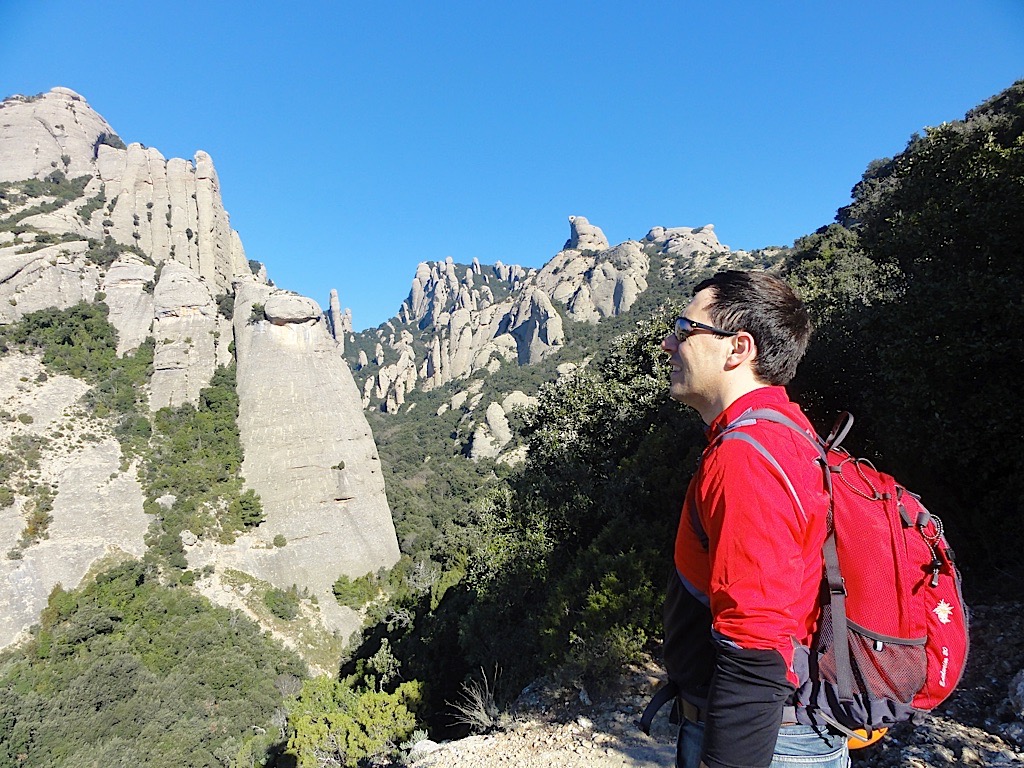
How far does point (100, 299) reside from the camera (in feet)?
104

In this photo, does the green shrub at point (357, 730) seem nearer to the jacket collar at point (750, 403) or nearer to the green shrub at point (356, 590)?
the jacket collar at point (750, 403)

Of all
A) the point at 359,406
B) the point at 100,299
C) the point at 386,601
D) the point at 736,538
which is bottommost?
the point at 386,601

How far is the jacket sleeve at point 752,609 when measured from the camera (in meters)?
1.07

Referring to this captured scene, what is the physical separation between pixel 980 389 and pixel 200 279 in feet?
132

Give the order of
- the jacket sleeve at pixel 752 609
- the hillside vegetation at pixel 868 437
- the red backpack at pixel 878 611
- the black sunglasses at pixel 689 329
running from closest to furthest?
the jacket sleeve at pixel 752 609, the red backpack at pixel 878 611, the black sunglasses at pixel 689 329, the hillside vegetation at pixel 868 437

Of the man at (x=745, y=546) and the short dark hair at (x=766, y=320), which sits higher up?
the short dark hair at (x=766, y=320)

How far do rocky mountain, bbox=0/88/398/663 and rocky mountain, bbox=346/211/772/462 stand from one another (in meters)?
25.0

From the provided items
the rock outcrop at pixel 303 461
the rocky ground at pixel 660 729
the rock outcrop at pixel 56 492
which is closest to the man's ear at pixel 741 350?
the rocky ground at pixel 660 729

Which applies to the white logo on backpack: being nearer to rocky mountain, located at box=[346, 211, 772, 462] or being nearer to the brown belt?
the brown belt

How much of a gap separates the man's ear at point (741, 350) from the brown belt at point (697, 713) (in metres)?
0.95

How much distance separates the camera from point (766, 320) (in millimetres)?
1407

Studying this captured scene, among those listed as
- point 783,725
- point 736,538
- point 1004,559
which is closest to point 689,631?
point 783,725

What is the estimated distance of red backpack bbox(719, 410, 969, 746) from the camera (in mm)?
1228

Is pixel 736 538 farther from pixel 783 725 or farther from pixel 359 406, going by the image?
pixel 359 406
